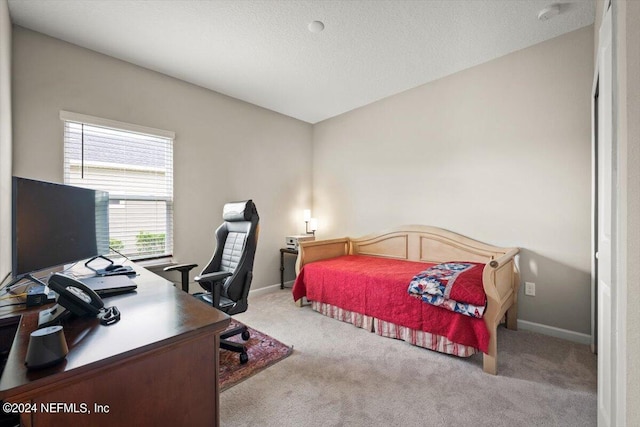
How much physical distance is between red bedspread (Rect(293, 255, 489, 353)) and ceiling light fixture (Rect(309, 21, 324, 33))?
2.13 meters

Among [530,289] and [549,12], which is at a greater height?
[549,12]

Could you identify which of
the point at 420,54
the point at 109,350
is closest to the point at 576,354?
the point at 420,54

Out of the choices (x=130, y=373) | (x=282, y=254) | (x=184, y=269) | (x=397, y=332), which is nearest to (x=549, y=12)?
(x=397, y=332)

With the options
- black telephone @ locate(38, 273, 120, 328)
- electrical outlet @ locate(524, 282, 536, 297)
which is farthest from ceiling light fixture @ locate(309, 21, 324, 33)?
electrical outlet @ locate(524, 282, 536, 297)

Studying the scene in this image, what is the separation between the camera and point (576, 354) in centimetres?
213

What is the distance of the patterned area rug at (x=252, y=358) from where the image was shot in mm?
1877

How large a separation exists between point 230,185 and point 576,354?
11.9 feet

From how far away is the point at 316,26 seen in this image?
2.19 metres

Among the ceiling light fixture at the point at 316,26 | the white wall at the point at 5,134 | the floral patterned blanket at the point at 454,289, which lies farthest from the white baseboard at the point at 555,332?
the white wall at the point at 5,134

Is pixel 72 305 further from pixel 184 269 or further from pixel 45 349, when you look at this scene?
pixel 184 269

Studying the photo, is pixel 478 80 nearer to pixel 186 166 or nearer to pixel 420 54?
pixel 420 54

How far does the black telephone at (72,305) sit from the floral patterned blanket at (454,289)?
195cm

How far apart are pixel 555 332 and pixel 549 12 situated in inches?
101

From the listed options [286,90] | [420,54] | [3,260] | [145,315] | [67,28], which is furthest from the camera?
[286,90]
